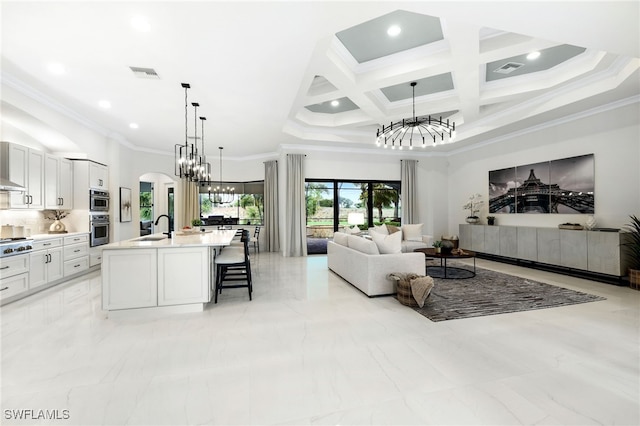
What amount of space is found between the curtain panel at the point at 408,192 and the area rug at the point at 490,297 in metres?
3.59

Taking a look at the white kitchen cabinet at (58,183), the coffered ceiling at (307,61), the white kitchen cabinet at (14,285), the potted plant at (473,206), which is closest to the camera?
the coffered ceiling at (307,61)

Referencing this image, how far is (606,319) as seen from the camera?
3.21 meters

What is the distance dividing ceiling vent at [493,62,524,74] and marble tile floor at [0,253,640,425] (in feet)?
11.3

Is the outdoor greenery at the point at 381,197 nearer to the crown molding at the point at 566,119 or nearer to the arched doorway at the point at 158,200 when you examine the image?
the crown molding at the point at 566,119

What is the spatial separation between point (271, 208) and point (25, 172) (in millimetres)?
5074

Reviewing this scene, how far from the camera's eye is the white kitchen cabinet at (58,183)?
4.97 meters

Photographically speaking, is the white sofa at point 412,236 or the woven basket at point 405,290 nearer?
the woven basket at point 405,290

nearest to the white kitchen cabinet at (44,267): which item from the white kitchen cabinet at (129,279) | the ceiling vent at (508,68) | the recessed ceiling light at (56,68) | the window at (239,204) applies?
the white kitchen cabinet at (129,279)

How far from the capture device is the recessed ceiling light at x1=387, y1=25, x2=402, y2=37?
10.9 feet

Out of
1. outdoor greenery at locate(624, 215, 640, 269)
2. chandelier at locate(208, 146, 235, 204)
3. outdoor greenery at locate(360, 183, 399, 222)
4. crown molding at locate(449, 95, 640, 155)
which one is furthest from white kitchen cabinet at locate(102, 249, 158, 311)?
crown molding at locate(449, 95, 640, 155)

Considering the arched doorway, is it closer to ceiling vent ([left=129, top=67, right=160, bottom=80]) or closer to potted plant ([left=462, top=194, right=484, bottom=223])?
ceiling vent ([left=129, top=67, right=160, bottom=80])

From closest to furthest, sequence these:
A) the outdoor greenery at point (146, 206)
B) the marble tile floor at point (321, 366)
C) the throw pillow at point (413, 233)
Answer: the marble tile floor at point (321, 366) → the throw pillow at point (413, 233) → the outdoor greenery at point (146, 206)

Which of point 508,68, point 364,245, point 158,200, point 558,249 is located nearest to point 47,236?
point 364,245

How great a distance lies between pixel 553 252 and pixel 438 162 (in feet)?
13.3
